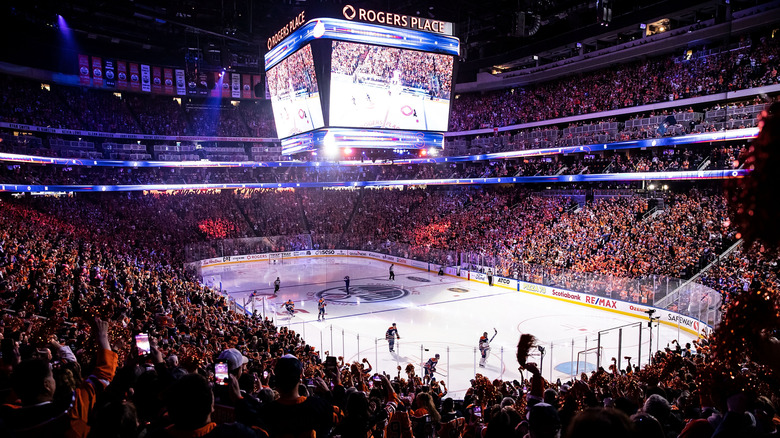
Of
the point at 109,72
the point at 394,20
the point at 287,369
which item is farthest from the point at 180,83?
the point at 287,369

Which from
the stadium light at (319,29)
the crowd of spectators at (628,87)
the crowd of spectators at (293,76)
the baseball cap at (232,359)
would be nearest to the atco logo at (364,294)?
the crowd of spectators at (293,76)

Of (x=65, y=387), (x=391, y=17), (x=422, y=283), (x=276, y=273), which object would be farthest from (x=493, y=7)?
(x=65, y=387)

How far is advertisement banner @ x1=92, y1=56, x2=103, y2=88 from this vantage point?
4309 cm

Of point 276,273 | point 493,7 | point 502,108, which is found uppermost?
point 493,7

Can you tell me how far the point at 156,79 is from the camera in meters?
47.1

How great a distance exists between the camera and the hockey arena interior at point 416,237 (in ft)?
11.7

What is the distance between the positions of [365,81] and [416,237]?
22.7 m

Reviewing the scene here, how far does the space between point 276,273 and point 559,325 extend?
23.1 m

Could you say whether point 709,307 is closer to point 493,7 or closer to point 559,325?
point 559,325

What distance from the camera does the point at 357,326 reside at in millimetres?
22594

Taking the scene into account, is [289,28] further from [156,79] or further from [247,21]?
[156,79]

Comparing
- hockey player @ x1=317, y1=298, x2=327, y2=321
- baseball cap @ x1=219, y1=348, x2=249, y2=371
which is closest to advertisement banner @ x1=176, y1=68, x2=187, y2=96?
hockey player @ x1=317, y1=298, x2=327, y2=321

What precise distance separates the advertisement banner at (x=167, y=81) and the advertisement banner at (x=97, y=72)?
5557 millimetres

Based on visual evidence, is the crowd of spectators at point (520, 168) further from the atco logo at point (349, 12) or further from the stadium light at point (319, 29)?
the stadium light at point (319, 29)
